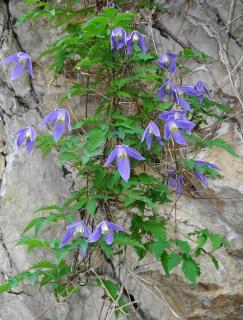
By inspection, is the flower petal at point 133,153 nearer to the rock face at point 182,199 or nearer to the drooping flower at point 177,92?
the drooping flower at point 177,92

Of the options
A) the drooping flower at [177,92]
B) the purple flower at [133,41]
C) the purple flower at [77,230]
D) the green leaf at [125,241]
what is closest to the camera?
the green leaf at [125,241]

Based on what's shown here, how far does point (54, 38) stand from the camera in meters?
2.37

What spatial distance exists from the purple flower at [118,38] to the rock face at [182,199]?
698mm

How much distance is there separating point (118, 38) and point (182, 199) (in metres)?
0.84

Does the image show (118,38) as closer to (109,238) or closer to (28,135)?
(28,135)

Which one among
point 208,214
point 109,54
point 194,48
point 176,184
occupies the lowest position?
point 208,214

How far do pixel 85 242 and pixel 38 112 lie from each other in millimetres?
923

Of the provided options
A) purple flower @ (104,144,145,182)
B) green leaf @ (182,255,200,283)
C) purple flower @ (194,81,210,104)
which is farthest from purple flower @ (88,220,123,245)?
purple flower @ (194,81,210,104)

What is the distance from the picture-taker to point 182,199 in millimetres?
2127

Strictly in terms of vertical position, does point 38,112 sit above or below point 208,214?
above

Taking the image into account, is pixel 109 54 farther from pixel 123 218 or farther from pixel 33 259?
pixel 33 259

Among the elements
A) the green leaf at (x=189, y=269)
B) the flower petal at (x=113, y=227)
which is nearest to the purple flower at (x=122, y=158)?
the flower petal at (x=113, y=227)

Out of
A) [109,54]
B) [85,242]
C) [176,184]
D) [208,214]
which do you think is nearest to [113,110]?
[109,54]

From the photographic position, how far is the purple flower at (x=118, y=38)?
1.60 metres
